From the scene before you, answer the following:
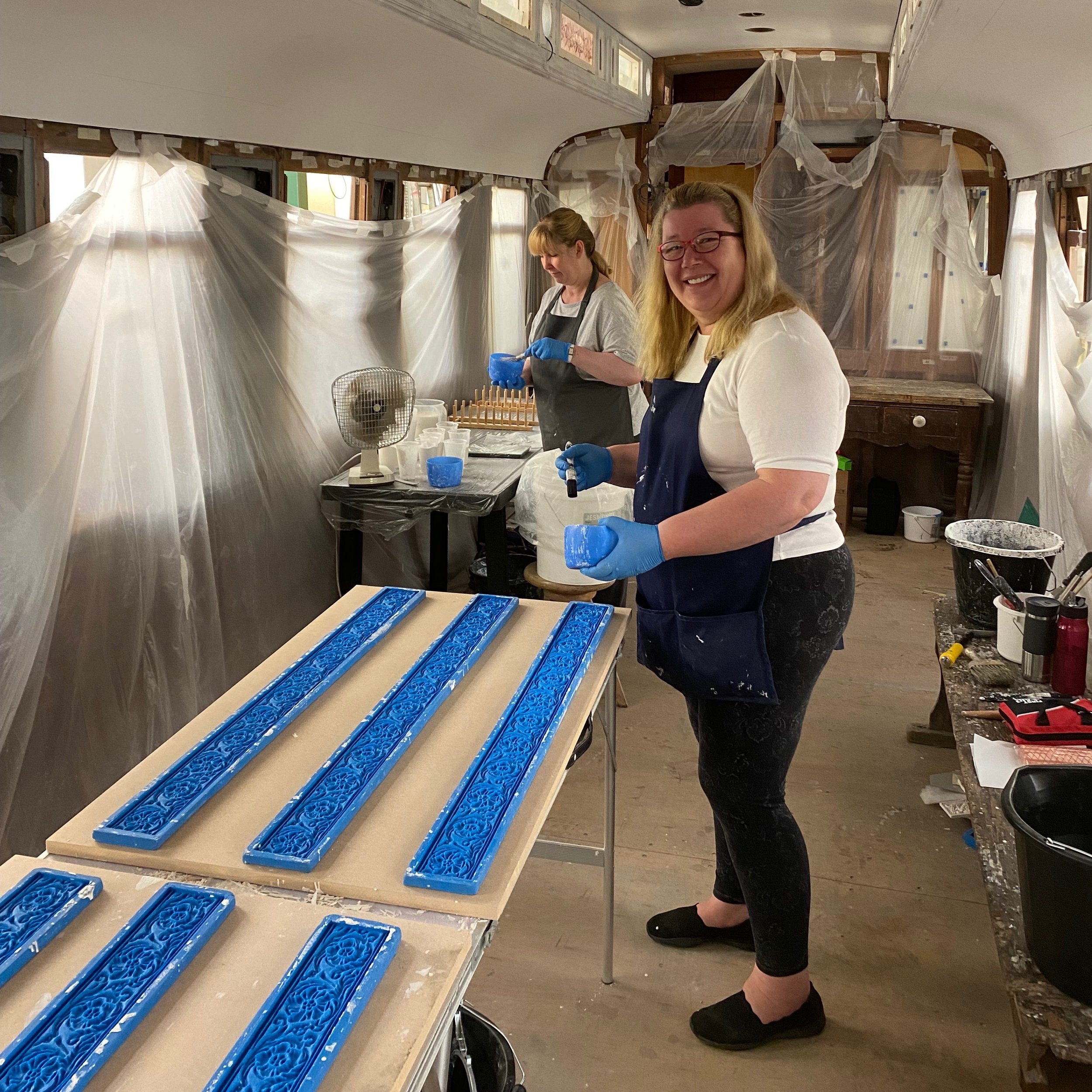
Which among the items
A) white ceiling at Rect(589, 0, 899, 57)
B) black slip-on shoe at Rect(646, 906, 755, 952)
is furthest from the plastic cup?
white ceiling at Rect(589, 0, 899, 57)

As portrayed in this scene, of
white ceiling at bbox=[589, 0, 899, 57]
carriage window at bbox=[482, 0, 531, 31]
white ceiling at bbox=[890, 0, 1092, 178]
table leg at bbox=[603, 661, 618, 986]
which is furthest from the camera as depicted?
white ceiling at bbox=[589, 0, 899, 57]

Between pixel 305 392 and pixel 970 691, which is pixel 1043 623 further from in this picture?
pixel 305 392

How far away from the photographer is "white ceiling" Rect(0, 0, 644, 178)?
2.46 meters

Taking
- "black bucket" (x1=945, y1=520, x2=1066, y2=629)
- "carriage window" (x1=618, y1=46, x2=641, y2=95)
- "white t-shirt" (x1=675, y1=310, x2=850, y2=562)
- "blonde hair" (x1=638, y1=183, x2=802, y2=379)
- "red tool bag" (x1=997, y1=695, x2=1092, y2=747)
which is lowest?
"red tool bag" (x1=997, y1=695, x2=1092, y2=747)

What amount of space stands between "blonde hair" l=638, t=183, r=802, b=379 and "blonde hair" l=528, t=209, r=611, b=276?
1.65m

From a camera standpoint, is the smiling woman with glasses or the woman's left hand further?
the woman's left hand

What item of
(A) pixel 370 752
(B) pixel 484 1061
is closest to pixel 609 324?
(A) pixel 370 752

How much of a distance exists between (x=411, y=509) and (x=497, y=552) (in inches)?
15.1

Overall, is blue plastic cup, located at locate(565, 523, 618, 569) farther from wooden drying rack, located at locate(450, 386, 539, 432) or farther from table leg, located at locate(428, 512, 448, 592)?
wooden drying rack, located at locate(450, 386, 539, 432)

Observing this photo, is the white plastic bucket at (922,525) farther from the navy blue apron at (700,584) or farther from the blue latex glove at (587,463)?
the navy blue apron at (700,584)

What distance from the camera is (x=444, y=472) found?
399 cm

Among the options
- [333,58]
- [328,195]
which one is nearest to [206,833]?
[333,58]

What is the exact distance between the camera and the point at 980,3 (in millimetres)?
2896

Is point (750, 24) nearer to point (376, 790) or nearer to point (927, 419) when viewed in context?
point (927, 419)
